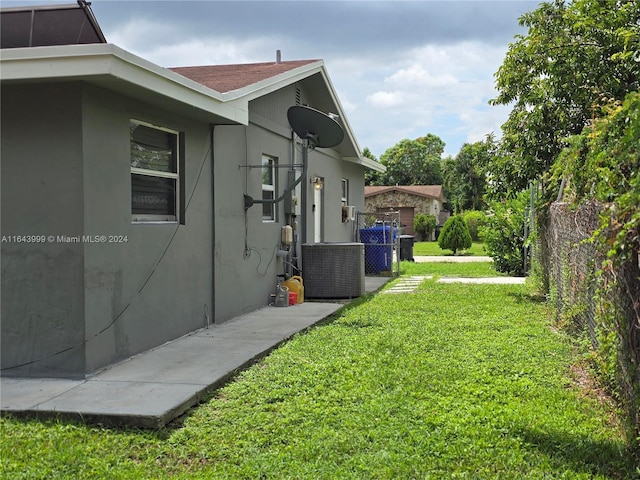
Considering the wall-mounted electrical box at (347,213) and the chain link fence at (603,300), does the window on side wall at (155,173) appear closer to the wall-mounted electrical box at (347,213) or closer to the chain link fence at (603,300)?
the chain link fence at (603,300)

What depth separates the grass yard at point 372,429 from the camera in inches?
145

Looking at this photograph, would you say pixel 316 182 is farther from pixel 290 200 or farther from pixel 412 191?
pixel 412 191

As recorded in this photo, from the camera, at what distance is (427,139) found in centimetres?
6481

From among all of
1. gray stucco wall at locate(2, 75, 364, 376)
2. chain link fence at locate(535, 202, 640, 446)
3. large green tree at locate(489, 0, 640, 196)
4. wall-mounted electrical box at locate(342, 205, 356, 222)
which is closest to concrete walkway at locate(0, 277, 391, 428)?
gray stucco wall at locate(2, 75, 364, 376)

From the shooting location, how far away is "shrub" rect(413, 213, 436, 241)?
133 feet

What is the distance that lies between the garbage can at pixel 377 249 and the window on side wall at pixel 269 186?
5311 mm

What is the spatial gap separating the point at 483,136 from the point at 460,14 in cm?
337

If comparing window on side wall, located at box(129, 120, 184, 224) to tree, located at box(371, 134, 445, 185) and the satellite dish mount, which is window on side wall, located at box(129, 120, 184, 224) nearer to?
the satellite dish mount

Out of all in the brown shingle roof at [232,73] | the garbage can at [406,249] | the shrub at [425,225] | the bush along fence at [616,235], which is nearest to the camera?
the bush along fence at [616,235]

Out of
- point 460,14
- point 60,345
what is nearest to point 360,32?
point 460,14

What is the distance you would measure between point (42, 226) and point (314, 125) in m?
5.49

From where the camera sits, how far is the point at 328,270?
1095cm

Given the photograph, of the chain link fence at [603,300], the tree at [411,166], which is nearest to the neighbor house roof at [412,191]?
the tree at [411,166]

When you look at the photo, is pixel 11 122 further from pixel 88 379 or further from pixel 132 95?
pixel 88 379
